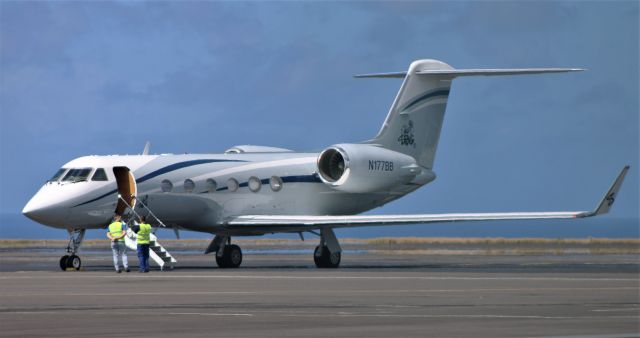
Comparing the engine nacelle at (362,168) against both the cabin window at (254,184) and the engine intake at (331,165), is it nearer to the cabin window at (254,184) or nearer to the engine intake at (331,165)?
the engine intake at (331,165)

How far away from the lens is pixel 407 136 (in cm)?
4391

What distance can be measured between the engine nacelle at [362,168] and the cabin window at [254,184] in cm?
211

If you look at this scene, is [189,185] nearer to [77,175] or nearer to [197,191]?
[197,191]

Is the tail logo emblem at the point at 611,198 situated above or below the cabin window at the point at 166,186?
below

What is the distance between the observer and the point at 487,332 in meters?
16.6

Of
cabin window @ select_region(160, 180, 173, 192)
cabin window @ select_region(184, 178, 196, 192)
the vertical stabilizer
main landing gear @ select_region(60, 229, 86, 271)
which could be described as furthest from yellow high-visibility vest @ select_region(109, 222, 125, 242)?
the vertical stabilizer

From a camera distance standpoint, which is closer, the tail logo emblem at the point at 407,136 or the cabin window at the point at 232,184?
the cabin window at the point at 232,184

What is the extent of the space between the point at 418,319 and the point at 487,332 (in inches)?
83.2

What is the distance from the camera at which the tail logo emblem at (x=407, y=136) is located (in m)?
43.7

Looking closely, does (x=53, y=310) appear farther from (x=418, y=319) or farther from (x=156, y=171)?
(x=156, y=171)

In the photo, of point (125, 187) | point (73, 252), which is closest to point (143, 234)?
point (73, 252)

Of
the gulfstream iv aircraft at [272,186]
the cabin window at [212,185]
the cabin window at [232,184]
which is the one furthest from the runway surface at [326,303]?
the cabin window at [232,184]

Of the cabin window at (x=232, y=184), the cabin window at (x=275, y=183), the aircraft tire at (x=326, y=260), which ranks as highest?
the cabin window at (x=232, y=184)

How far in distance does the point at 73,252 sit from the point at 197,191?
182 inches
